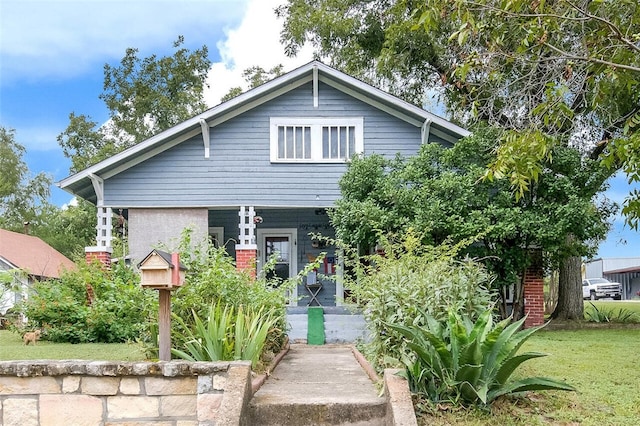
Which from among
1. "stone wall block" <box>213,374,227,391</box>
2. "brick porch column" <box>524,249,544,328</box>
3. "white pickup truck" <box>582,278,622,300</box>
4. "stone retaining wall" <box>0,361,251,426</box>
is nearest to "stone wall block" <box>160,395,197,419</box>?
"stone retaining wall" <box>0,361,251,426</box>

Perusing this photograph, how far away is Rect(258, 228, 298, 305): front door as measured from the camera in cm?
1727

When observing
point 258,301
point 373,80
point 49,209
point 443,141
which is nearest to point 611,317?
point 443,141

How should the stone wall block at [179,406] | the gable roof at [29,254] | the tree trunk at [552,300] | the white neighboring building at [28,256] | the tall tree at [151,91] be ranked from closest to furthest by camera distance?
1. the stone wall block at [179,406]
2. the tree trunk at [552,300]
3. the white neighboring building at [28,256]
4. the gable roof at [29,254]
5. the tall tree at [151,91]

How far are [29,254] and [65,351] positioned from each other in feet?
58.0

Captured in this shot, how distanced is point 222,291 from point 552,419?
3738 mm

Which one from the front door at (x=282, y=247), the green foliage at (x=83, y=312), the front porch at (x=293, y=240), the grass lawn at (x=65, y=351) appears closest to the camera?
the grass lawn at (x=65, y=351)

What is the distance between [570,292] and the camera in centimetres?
1747

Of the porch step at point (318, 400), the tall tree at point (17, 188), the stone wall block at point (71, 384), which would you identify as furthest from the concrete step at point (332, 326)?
the tall tree at point (17, 188)

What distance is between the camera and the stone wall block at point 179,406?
554cm

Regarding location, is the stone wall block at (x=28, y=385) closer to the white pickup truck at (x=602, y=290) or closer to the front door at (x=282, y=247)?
the front door at (x=282, y=247)

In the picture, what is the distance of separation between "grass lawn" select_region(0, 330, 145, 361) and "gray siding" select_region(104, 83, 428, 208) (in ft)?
14.9

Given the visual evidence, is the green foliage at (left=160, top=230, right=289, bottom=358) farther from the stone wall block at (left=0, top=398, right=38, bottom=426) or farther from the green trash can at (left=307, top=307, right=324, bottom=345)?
the green trash can at (left=307, top=307, right=324, bottom=345)

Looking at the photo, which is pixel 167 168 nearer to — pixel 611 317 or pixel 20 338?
pixel 20 338

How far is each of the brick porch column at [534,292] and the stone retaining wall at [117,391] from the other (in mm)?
11545
